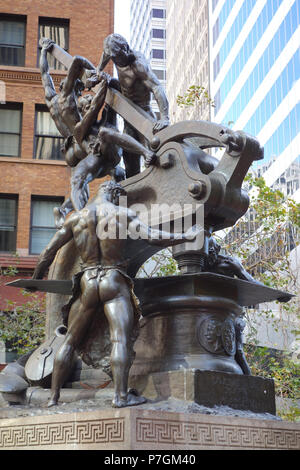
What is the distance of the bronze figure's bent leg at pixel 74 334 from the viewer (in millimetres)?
8531

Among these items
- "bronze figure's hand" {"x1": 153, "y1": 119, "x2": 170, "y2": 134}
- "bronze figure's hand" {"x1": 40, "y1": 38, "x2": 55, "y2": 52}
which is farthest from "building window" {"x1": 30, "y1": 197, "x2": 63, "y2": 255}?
"bronze figure's hand" {"x1": 153, "y1": 119, "x2": 170, "y2": 134}

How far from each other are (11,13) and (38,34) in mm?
1498

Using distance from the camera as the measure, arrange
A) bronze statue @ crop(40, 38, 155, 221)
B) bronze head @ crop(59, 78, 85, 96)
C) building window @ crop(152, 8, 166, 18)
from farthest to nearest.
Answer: building window @ crop(152, 8, 166, 18) → bronze head @ crop(59, 78, 85, 96) → bronze statue @ crop(40, 38, 155, 221)

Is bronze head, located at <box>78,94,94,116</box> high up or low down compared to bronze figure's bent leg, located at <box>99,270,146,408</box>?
up

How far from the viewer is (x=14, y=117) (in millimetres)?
29109

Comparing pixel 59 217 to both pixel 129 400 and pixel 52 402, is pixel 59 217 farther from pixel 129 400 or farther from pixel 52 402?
pixel 129 400

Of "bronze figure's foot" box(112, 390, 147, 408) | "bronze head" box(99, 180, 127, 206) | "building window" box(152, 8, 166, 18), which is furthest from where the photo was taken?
"building window" box(152, 8, 166, 18)

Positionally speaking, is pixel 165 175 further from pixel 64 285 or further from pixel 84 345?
pixel 84 345

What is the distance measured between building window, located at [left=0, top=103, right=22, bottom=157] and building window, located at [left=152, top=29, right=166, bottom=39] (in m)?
76.6

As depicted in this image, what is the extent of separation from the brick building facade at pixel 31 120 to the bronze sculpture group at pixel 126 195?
593 inches

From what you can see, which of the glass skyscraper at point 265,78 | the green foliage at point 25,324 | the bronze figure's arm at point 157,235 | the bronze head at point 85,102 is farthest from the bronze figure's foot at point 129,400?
the glass skyscraper at point 265,78

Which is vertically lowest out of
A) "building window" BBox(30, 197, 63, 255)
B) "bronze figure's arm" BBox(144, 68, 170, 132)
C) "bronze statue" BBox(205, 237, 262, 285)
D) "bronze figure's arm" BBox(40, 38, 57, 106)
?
"bronze statue" BBox(205, 237, 262, 285)

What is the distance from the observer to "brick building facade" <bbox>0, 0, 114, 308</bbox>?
89.9 feet

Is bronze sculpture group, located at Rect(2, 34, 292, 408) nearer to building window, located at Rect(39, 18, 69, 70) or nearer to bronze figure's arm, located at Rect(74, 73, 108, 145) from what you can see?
bronze figure's arm, located at Rect(74, 73, 108, 145)
